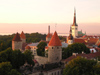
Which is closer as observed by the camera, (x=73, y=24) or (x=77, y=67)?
(x=77, y=67)

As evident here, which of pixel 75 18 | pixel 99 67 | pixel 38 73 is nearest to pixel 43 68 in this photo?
pixel 38 73

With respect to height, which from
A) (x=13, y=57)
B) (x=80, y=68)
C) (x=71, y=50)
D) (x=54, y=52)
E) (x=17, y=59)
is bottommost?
(x=71, y=50)

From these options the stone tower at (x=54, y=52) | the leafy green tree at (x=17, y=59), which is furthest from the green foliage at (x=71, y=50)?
the leafy green tree at (x=17, y=59)

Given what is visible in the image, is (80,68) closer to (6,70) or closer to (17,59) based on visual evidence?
(6,70)

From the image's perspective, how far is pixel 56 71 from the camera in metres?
26.0

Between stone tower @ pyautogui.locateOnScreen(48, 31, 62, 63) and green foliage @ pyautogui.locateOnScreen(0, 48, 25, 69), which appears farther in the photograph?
stone tower @ pyautogui.locateOnScreen(48, 31, 62, 63)

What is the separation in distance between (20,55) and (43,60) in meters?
8.20

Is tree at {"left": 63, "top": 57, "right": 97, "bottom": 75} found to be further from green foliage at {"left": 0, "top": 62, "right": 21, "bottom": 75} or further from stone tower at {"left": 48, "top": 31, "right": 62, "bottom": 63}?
stone tower at {"left": 48, "top": 31, "right": 62, "bottom": 63}

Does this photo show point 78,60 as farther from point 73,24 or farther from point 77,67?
point 73,24

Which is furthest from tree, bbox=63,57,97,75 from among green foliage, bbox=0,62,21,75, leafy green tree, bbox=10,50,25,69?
leafy green tree, bbox=10,50,25,69

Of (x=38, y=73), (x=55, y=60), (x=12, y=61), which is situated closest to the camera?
(x=38, y=73)

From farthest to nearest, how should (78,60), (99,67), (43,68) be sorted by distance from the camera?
(43,68)
(78,60)
(99,67)

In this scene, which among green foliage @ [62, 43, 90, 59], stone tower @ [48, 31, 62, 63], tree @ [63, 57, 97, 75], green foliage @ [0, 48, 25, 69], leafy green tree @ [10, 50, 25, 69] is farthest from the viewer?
green foliage @ [62, 43, 90, 59]

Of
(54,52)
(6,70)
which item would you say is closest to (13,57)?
(6,70)
